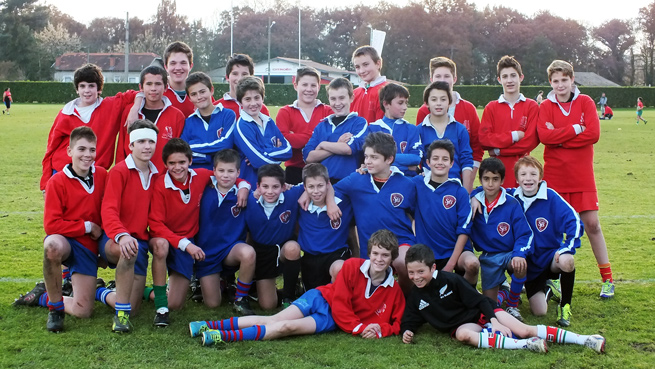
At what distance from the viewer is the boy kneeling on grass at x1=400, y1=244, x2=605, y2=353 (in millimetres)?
4199

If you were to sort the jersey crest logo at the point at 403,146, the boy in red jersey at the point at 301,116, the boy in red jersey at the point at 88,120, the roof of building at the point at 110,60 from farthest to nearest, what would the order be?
the roof of building at the point at 110,60 < the boy in red jersey at the point at 301,116 < the jersey crest logo at the point at 403,146 < the boy in red jersey at the point at 88,120

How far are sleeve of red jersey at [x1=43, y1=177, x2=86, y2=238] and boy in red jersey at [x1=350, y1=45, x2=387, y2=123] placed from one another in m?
2.92

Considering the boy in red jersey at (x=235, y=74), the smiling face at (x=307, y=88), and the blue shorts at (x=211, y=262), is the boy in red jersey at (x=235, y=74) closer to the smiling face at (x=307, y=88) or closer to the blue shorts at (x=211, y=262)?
the smiling face at (x=307, y=88)

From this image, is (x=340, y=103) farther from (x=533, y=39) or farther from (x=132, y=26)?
(x=132, y=26)

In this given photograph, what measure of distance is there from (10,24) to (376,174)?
220 feet

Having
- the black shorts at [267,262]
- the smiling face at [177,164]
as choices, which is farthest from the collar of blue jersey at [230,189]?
the black shorts at [267,262]

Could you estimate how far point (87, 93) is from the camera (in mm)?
5410

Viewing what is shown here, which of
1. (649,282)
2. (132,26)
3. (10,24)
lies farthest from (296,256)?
(132,26)

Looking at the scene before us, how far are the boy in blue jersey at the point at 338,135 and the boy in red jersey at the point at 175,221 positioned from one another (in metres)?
0.87

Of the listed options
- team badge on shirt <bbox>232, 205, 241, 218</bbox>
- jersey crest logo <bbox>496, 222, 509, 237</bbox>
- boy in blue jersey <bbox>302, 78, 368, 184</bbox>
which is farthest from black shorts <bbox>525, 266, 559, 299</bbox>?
team badge on shirt <bbox>232, 205, 241, 218</bbox>

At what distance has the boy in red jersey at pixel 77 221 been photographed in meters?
4.60

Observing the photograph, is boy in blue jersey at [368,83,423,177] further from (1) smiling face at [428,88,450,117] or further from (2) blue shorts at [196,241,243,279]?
(2) blue shorts at [196,241,243,279]

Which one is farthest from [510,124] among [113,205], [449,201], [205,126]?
[113,205]

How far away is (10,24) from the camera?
62875mm
